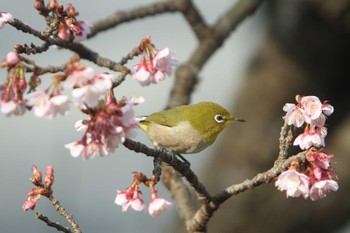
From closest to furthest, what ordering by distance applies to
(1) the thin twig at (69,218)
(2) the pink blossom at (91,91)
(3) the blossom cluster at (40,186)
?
1. (2) the pink blossom at (91,91)
2. (3) the blossom cluster at (40,186)
3. (1) the thin twig at (69,218)

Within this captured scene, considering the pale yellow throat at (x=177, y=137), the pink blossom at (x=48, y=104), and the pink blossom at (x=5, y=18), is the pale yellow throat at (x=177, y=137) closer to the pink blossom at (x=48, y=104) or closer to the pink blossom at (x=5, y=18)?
the pink blossom at (x=5, y=18)

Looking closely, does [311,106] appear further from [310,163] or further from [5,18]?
[5,18]

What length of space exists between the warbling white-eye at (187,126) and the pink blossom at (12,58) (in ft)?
5.51

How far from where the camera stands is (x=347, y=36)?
6375 mm

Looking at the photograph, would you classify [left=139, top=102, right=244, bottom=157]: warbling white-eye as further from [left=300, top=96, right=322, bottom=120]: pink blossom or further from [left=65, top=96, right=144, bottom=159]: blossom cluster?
[left=65, top=96, right=144, bottom=159]: blossom cluster

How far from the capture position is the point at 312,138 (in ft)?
9.25

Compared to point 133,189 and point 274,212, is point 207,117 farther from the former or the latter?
point 274,212

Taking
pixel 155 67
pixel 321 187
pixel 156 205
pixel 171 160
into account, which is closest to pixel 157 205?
pixel 156 205

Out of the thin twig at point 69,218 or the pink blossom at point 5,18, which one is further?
the thin twig at point 69,218

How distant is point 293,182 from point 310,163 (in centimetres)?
14

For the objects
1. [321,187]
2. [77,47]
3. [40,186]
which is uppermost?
[77,47]

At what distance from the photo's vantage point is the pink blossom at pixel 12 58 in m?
2.19

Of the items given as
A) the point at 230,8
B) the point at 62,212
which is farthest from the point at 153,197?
the point at 230,8

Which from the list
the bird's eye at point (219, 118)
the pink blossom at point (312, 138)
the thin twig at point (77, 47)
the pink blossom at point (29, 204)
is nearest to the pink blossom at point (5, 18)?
the thin twig at point (77, 47)
